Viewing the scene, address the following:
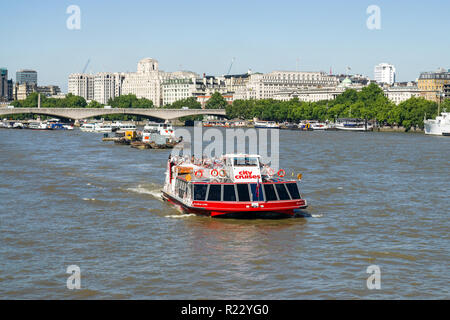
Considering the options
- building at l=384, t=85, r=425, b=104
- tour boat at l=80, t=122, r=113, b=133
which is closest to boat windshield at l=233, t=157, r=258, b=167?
tour boat at l=80, t=122, r=113, b=133

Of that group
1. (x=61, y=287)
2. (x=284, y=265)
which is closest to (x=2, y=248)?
(x=61, y=287)

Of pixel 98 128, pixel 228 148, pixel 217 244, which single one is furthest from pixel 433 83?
pixel 217 244

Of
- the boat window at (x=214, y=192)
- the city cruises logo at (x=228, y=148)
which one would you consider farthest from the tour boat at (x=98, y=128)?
the boat window at (x=214, y=192)

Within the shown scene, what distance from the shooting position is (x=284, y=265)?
19.0 metres

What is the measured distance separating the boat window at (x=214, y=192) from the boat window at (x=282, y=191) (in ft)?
6.56

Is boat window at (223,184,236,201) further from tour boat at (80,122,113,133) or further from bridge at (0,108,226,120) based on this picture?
bridge at (0,108,226,120)

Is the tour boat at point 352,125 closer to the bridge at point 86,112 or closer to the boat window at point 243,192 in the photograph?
the bridge at point 86,112

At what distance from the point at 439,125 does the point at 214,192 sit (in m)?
85.5

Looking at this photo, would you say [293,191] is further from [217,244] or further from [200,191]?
[217,244]

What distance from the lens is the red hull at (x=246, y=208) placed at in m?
24.3

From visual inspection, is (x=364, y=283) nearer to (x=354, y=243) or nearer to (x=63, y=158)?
(x=354, y=243)

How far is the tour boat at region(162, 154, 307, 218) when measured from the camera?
24453mm

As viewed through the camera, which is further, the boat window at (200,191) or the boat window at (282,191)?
the boat window at (200,191)

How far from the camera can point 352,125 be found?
129 meters
